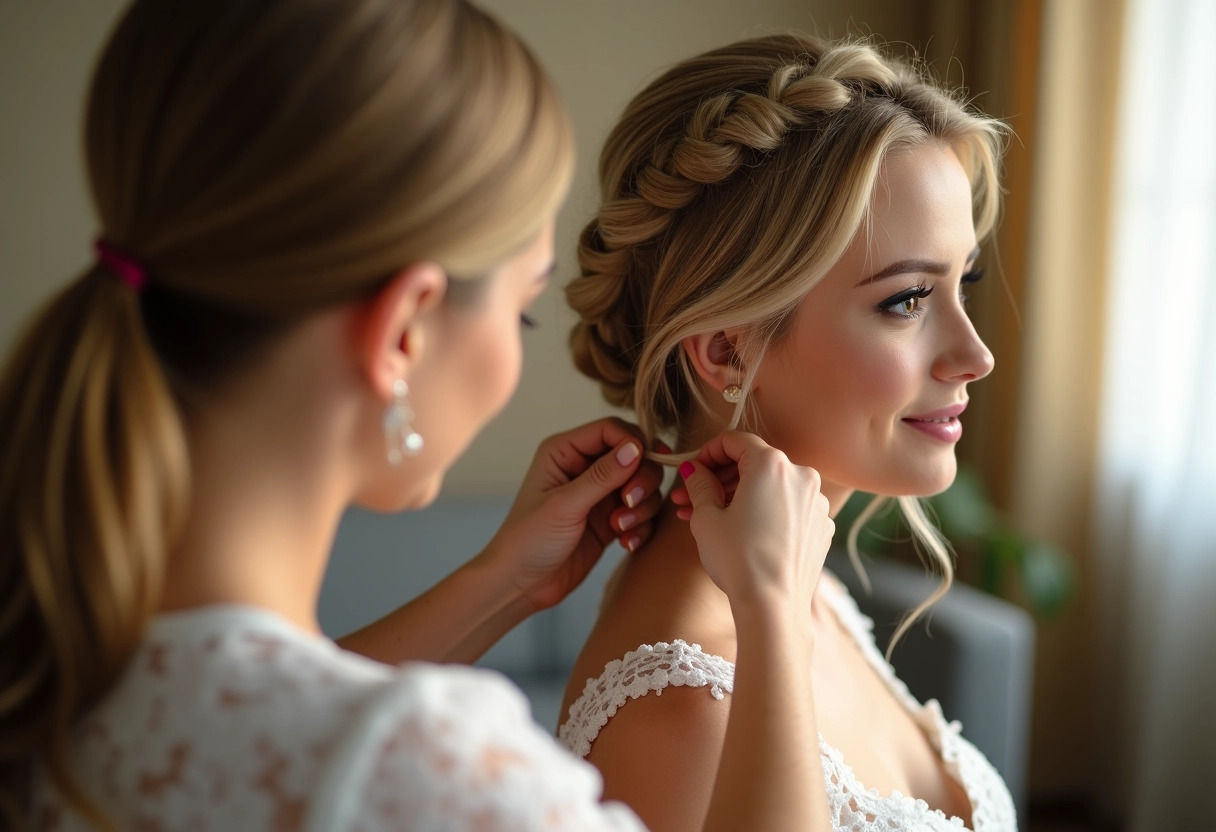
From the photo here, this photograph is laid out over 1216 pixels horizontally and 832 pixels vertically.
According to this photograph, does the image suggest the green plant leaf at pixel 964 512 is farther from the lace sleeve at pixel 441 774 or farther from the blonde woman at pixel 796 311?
the lace sleeve at pixel 441 774

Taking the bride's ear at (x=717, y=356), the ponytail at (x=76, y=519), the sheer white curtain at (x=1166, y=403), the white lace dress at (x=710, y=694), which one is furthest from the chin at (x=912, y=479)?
the sheer white curtain at (x=1166, y=403)

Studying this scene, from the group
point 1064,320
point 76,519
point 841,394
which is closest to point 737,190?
point 841,394

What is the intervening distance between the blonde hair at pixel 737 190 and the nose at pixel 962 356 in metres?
0.20

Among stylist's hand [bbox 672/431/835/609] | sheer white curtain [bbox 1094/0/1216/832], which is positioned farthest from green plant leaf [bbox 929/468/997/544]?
stylist's hand [bbox 672/431/835/609]

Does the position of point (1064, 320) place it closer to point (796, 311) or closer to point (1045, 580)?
point (1045, 580)

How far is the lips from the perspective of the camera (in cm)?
139

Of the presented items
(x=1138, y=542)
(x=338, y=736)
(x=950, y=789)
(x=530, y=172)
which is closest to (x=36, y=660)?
(x=338, y=736)

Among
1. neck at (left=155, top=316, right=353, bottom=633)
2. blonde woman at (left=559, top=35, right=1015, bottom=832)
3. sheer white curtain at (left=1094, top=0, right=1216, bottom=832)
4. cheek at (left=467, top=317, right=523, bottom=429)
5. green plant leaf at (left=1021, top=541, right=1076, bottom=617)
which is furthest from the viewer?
green plant leaf at (left=1021, top=541, right=1076, bottom=617)

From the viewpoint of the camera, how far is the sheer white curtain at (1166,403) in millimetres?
2699

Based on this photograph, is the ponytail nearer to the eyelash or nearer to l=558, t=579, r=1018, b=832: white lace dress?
l=558, t=579, r=1018, b=832: white lace dress

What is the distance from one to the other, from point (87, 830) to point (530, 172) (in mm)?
524

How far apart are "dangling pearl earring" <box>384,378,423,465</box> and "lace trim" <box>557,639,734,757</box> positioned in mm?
480

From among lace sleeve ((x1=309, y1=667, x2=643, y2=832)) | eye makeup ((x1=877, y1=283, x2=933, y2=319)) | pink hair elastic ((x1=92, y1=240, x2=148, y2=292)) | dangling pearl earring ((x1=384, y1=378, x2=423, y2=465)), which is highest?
pink hair elastic ((x1=92, y1=240, x2=148, y2=292))

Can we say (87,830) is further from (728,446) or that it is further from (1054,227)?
(1054,227)
